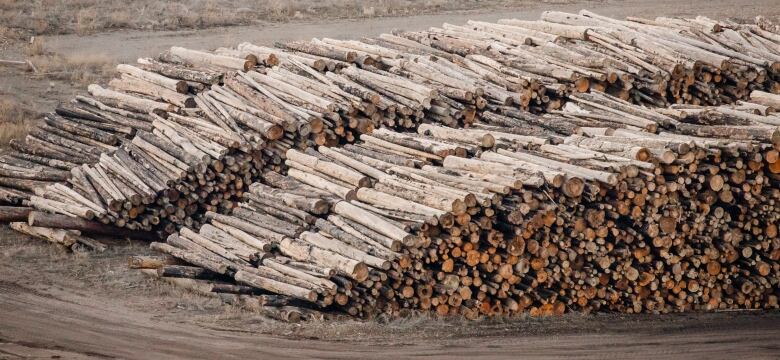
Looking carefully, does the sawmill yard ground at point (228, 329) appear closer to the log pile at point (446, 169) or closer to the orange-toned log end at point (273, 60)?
the log pile at point (446, 169)

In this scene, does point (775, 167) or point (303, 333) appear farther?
point (775, 167)

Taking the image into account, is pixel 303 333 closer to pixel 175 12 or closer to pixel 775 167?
pixel 775 167

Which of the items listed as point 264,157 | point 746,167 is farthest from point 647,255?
point 264,157

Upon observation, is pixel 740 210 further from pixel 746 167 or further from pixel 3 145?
pixel 3 145

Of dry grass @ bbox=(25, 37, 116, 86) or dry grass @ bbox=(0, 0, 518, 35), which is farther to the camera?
dry grass @ bbox=(0, 0, 518, 35)

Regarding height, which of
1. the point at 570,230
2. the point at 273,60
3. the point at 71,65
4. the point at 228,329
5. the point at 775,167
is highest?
the point at 775,167

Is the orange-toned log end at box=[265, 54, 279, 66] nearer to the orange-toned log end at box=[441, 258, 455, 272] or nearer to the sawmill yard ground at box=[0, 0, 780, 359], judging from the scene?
the sawmill yard ground at box=[0, 0, 780, 359]

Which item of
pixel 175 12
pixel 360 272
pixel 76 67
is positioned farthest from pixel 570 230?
pixel 175 12

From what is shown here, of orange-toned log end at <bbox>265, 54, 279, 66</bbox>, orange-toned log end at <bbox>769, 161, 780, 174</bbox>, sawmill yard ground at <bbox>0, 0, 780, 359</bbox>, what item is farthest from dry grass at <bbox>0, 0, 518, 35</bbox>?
orange-toned log end at <bbox>769, 161, 780, 174</bbox>

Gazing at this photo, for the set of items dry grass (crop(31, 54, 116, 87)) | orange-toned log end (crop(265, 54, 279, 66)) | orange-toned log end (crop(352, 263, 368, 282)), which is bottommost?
dry grass (crop(31, 54, 116, 87))
